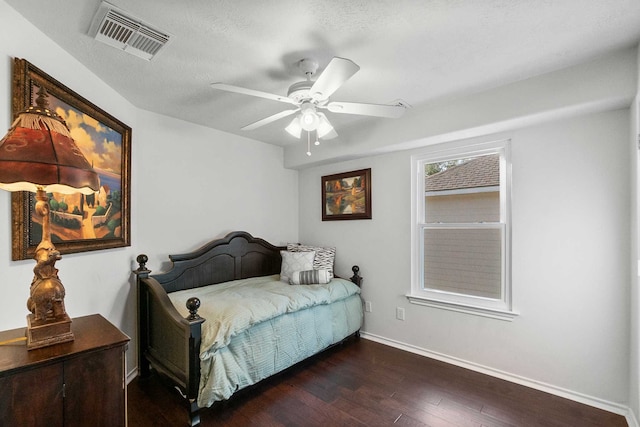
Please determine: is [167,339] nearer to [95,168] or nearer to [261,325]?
[261,325]

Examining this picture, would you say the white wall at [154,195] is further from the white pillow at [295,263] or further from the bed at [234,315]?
the white pillow at [295,263]

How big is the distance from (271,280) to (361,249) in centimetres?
112

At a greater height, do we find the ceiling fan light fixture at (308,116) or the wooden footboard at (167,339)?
the ceiling fan light fixture at (308,116)

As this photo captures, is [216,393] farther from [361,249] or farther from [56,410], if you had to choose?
[361,249]

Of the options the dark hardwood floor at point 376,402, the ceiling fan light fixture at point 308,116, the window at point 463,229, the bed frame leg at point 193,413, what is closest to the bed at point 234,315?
the bed frame leg at point 193,413

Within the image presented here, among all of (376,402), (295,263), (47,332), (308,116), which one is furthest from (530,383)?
(47,332)

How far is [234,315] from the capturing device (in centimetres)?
209

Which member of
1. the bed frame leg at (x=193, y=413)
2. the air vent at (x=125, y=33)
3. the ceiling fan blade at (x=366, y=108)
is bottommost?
the bed frame leg at (x=193, y=413)

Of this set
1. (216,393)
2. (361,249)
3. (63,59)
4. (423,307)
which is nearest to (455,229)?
(423,307)

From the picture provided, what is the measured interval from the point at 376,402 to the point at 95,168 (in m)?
2.67

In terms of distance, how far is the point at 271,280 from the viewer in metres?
3.38

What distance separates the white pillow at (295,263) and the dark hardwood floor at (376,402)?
99cm

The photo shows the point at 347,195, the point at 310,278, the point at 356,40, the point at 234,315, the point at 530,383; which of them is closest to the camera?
the point at 356,40

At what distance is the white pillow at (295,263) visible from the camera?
3318 millimetres
